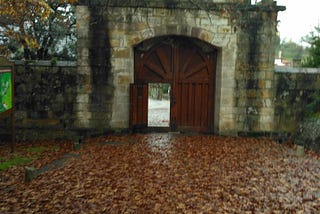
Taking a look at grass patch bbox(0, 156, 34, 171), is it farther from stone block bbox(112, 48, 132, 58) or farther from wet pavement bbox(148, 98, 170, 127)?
wet pavement bbox(148, 98, 170, 127)

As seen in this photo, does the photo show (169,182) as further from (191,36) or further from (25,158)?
(191,36)

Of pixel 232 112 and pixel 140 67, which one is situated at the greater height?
pixel 140 67

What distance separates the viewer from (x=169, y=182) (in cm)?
536

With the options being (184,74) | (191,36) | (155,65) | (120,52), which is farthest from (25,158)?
(191,36)

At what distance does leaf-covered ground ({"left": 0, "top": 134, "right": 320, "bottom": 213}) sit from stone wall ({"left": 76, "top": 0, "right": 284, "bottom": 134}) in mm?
1563

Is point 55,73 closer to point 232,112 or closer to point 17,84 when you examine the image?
point 17,84

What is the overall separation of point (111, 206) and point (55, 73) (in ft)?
19.7

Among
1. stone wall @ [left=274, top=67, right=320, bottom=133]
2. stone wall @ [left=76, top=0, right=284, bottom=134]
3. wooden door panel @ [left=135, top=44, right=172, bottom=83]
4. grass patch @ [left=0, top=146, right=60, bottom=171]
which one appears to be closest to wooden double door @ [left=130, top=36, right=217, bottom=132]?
wooden door panel @ [left=135, top=44, right=172, bottom=83]

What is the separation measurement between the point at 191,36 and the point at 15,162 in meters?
6.12

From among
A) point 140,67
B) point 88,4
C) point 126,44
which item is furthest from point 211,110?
point 88,4

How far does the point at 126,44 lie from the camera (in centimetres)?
911

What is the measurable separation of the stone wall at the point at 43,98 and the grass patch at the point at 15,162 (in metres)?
1.86

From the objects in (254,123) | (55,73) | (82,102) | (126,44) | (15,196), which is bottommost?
(15,196)

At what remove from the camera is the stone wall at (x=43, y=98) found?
30.2 ft
